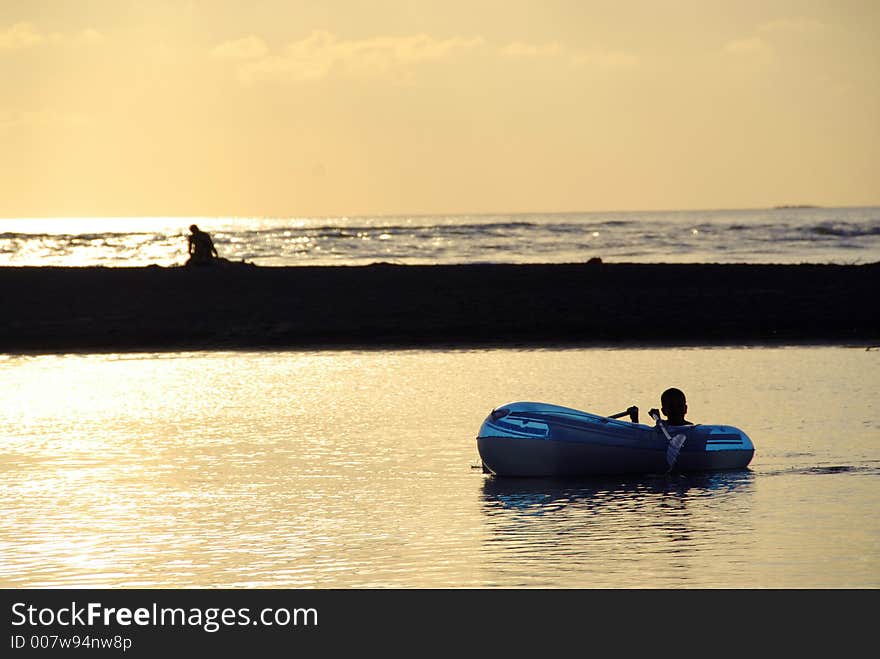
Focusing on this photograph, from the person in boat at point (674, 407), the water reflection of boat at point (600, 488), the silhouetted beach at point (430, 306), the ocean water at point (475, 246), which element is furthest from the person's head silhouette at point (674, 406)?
the ocean water at point (475, 246)

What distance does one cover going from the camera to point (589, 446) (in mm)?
18203

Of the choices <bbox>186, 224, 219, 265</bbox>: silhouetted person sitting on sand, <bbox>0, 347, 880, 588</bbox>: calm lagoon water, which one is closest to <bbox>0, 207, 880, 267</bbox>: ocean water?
<bbox>186, 224, 219, 265</bbox>: silhouetted person sitting on sand

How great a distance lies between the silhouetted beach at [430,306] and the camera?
1442 inches

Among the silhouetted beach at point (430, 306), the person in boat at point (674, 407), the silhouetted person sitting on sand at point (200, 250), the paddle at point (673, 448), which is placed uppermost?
the silhouetted person sitting on sand at point (200, 250)

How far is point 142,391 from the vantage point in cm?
2700

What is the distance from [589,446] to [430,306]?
844 inches

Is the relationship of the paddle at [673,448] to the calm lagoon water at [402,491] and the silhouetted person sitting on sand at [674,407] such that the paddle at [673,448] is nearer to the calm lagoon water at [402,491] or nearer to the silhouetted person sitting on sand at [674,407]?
the calm lagoon water at [402,491]

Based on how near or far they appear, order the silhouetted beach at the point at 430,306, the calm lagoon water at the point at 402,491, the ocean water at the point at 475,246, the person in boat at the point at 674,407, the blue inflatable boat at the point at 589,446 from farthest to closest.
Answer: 1. the ocean water at the point at 475,246
2. the silhouetted beach at the point at 430,306
3. the person in boat at the point at 674,407
4. the blue inflatable boat at the point at 589,446
5. the calm lagoon water at the point at 402,491

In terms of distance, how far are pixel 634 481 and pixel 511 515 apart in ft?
9.37

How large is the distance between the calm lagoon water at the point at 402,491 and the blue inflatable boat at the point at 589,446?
30 cm

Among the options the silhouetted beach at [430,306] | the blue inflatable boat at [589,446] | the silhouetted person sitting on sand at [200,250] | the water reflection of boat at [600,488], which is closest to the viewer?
the water reflection of boat at [600,488]

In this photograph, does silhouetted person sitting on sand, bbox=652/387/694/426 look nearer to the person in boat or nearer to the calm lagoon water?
the person in boat

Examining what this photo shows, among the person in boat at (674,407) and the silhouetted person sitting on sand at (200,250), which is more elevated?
the silhouetted person sitting on sand at (200,250)
